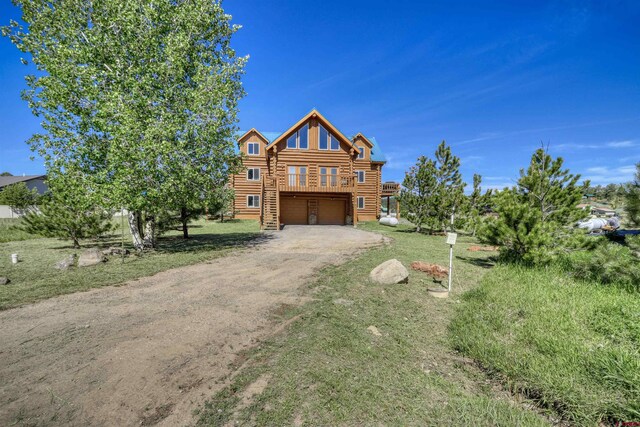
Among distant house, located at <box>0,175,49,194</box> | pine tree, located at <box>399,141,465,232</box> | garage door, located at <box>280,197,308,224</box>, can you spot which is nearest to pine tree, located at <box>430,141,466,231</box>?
pine tree, located at <box>399,141,465,232</box>

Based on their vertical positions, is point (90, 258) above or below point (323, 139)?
below

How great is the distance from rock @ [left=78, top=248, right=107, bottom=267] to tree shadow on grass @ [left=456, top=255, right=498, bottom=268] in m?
13.3

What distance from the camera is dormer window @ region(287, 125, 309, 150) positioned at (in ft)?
80.7

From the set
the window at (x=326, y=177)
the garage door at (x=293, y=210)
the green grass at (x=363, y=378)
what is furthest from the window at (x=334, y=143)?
the green grass at (x=363, y=378)

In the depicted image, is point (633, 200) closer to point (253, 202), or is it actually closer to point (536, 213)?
point (536, 213)

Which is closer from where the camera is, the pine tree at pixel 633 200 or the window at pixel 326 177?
the pine tree at pixel 633 200

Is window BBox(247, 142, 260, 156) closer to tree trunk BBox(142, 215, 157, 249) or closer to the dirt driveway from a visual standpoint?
tree trunk BBox(142, 215, 157, 249)

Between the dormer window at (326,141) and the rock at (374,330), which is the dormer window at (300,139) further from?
the rock at (374,330)

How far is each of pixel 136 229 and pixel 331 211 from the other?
17095mm

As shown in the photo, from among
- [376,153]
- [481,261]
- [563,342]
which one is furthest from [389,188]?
[563,342]

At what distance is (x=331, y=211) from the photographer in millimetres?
26703

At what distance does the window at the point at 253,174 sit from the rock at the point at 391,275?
72.0ft

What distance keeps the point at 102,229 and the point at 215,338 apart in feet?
42.0

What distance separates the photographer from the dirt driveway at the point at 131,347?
9.47ft
